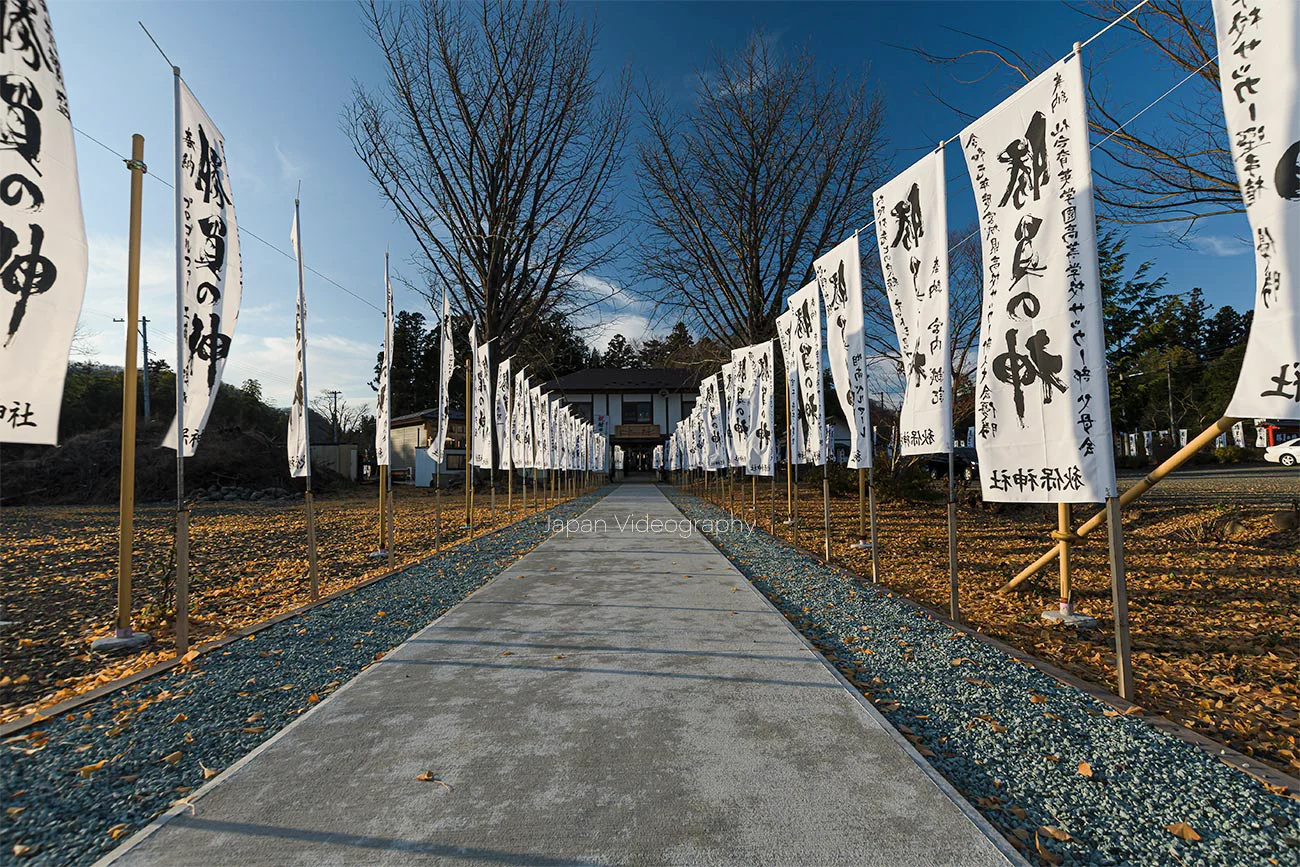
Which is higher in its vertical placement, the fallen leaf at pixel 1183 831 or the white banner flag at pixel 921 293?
the white banner flag at pixel 921 293

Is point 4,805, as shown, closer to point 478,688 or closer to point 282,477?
point 478,688

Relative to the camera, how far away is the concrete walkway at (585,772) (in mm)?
2086

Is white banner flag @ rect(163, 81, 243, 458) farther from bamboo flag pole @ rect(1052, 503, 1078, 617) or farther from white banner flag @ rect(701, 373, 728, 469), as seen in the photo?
white banner flag @ rect(701, 373, 728, 469)

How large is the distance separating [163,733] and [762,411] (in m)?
10.6

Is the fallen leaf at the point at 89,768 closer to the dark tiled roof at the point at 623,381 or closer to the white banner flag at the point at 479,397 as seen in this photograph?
→ the white banner flag at the point at 479,397

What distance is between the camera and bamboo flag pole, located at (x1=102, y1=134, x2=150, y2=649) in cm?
441

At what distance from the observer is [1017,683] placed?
3598mm

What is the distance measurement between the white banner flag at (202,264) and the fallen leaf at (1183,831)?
19.9 ft

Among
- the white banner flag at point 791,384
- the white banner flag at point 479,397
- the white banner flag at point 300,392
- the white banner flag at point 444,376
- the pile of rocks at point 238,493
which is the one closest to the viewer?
the white banner flag at point 300,392

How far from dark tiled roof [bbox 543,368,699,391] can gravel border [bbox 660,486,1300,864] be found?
126 feet

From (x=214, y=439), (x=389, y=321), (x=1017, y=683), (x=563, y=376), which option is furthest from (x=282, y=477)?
(x=1017, y=683)

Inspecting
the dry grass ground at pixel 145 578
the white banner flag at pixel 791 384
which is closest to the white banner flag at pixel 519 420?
the dry grass ground at pixel 145 578

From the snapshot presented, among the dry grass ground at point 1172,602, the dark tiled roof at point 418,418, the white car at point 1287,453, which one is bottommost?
the dry grass ground at point 1172,602

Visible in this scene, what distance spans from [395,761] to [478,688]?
90cm
